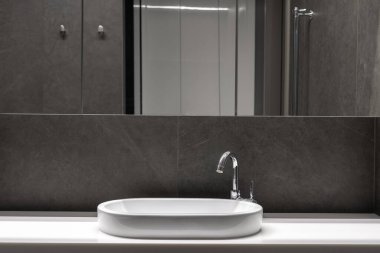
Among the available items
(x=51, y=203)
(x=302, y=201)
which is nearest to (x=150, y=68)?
(x=51, y=203)

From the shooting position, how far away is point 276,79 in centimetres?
168

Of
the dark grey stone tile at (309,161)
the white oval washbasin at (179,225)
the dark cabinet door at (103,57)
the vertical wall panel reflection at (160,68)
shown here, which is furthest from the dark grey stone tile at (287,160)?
the white oval washbasin at (179,225)

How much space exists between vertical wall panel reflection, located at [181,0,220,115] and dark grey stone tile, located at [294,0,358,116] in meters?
0.34

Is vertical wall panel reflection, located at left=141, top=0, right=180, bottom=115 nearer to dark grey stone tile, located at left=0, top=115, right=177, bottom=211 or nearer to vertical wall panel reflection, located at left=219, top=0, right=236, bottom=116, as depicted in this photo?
dark grey stone tile, located at left=0, top=115, right=177, bottom=211

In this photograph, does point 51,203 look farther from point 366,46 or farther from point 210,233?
point 366,46

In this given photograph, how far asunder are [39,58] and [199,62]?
23.8 inches

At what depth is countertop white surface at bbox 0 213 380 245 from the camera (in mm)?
1213

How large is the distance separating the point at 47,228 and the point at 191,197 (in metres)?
0.54

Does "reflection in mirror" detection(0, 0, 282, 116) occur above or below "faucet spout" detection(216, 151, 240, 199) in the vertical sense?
above

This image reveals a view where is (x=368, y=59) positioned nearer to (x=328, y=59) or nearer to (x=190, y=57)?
(x=328, y=59)

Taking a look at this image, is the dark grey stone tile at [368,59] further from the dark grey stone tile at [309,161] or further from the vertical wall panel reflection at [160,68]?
the vertical wall panel reflection at [160,68]

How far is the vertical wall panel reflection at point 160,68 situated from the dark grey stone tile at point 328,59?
19.2 inches

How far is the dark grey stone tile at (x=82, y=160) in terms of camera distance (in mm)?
1659

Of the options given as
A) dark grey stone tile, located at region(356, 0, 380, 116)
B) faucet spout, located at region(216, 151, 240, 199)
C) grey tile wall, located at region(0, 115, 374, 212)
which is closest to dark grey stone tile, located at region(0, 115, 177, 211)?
grey tile wall, located at region(0, 115, 374, 212)
